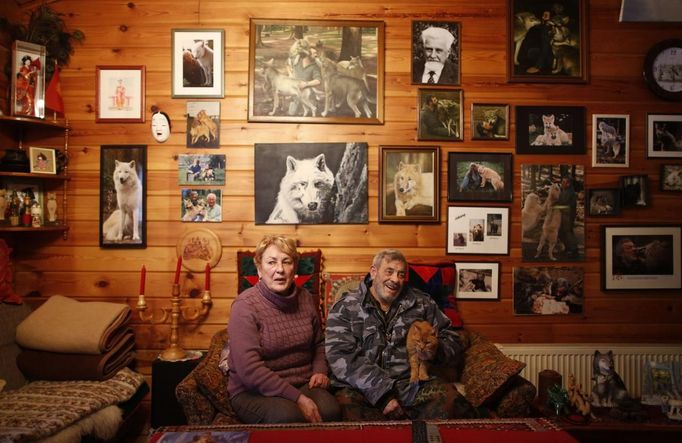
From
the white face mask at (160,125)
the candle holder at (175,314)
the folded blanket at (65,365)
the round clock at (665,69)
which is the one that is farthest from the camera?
the round clock at (665,69)

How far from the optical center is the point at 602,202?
299cm

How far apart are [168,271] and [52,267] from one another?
2.46 ft

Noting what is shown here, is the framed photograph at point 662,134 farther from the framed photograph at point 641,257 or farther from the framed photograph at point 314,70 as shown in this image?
the framed photograph at point 314,70

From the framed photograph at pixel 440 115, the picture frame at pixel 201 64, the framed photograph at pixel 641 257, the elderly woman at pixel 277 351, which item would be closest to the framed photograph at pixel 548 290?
the framed photograph at pixel 641 257

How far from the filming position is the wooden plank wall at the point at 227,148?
2932mm

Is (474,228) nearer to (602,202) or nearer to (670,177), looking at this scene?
(602,202)

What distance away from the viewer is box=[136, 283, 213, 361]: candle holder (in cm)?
261

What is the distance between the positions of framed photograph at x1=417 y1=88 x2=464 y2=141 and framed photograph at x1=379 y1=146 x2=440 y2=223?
11 cm

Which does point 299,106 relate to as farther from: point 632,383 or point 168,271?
point 632,383

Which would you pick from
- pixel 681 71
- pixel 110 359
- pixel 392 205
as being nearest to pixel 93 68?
pixel 110 359

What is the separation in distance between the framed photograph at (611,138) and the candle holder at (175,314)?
2.68 m

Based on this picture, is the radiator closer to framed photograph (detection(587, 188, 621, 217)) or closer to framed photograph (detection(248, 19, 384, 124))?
framed photograph (detection(587, 188, 621, 217))

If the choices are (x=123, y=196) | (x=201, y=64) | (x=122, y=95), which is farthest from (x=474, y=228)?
(x=122, y=95)

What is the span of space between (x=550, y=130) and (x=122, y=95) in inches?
109
